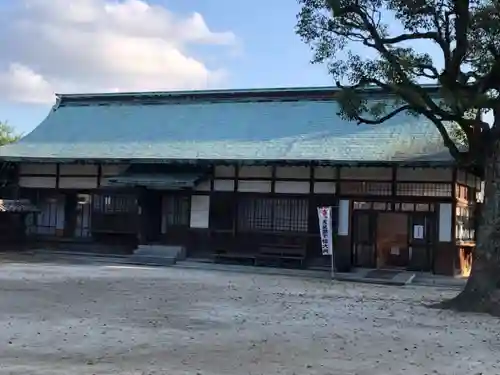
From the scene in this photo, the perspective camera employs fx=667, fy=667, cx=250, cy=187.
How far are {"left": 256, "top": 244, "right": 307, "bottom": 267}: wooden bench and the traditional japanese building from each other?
0.11ft

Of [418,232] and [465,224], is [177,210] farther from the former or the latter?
[465,224]

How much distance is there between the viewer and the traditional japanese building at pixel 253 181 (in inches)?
759

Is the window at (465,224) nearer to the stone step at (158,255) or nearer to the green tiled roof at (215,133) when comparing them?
the green tiled roof at (215,133)

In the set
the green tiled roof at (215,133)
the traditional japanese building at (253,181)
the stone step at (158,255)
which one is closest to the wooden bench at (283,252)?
the traditional japanese building at (253,181)

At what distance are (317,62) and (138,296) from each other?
6278mm

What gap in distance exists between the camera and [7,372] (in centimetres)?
622

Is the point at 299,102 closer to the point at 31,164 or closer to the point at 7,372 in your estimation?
the point at 31,164

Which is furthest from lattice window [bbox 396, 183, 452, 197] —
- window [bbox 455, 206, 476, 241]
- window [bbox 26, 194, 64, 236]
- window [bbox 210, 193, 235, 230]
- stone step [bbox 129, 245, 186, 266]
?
window [bbox 26, 194, 64, 236]

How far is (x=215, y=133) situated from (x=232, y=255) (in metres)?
4.52

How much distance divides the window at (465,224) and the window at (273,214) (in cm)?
443

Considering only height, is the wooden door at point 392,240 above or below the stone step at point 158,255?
above

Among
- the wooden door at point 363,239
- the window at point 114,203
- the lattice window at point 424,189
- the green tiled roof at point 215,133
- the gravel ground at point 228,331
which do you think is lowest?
the gravel ground at point 228,331

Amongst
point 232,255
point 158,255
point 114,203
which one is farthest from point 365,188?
point 114,203

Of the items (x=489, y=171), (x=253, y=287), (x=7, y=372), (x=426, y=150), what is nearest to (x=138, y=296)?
(x=253, y=287)
